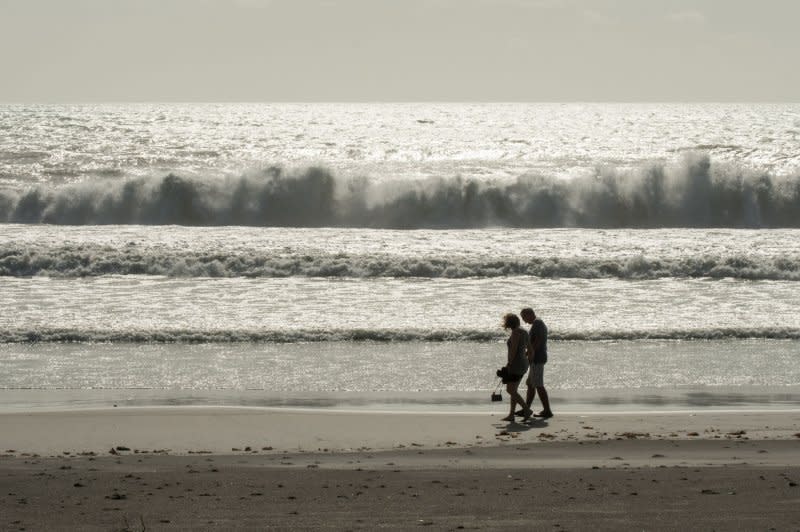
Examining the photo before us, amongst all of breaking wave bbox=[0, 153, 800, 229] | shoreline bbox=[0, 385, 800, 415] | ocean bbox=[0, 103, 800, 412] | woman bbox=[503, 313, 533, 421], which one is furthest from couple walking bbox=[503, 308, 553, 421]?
breaking wave bbox=[0, 153, 800, 229]

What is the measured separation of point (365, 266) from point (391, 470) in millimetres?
15628

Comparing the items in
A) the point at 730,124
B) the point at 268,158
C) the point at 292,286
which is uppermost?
the point at 730,124

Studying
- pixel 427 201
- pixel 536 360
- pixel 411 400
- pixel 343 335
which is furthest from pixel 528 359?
pixel 427 201

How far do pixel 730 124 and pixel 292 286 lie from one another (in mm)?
67666

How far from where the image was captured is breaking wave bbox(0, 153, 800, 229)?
37938 millimetres

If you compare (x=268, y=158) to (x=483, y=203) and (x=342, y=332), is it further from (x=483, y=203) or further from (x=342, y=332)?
(x=342, y=332)

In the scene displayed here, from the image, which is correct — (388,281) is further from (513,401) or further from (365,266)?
(513,401)

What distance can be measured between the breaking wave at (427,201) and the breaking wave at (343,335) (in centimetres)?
2002

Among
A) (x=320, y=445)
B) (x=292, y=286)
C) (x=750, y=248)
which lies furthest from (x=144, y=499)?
(x=750, y=248)

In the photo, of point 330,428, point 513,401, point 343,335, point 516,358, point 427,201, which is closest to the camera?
point 330,428

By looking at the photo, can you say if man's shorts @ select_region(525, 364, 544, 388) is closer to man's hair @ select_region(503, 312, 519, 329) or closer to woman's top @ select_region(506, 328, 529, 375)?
woman's top @ select_region(506, 328, 529, 375)

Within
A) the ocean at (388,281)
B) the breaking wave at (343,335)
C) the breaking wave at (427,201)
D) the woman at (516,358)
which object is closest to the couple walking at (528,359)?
the woman at (516,358)

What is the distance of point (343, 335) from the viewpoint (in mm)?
17156

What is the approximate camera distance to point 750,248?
92.3 ft
